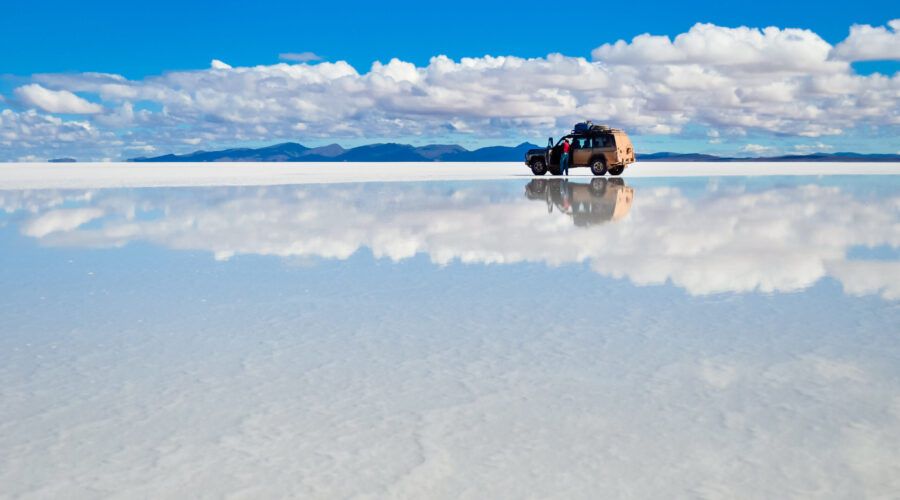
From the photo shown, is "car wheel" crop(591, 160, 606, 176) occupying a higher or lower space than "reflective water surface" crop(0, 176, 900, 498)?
higher

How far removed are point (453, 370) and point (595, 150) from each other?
1176 inches

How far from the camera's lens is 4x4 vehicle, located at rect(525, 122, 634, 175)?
107ft

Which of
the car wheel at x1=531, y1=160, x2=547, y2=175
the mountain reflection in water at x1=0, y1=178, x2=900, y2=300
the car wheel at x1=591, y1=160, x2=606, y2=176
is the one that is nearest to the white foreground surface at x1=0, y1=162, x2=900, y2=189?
the car wheel at x1=531, y1=160, x2=547, y2=175

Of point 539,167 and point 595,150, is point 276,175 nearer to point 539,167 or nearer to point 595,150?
point 539,167

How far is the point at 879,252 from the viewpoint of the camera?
31.4ft

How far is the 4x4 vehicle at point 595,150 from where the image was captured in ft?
107

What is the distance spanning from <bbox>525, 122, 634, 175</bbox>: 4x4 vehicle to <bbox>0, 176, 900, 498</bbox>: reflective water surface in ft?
74.6

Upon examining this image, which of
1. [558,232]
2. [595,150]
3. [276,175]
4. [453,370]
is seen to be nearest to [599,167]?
[595,150]

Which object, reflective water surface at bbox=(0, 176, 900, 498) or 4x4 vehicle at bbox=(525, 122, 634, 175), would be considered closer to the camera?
reflective water surface at bbox=(0, 176, 900, 498)

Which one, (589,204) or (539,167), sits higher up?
(539,167)

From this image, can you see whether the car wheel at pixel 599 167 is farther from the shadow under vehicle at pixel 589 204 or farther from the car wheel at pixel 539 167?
the shadow under vehicle at pixel 589 204

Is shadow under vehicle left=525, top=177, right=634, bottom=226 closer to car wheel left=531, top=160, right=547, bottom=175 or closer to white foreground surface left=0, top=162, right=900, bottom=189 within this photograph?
car wheel left=531, top=160, right=547, bottom=175

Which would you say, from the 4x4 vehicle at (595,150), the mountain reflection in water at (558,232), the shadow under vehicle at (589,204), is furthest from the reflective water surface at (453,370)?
the 4x4 vehicle at (595,150)

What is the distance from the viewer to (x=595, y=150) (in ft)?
109
